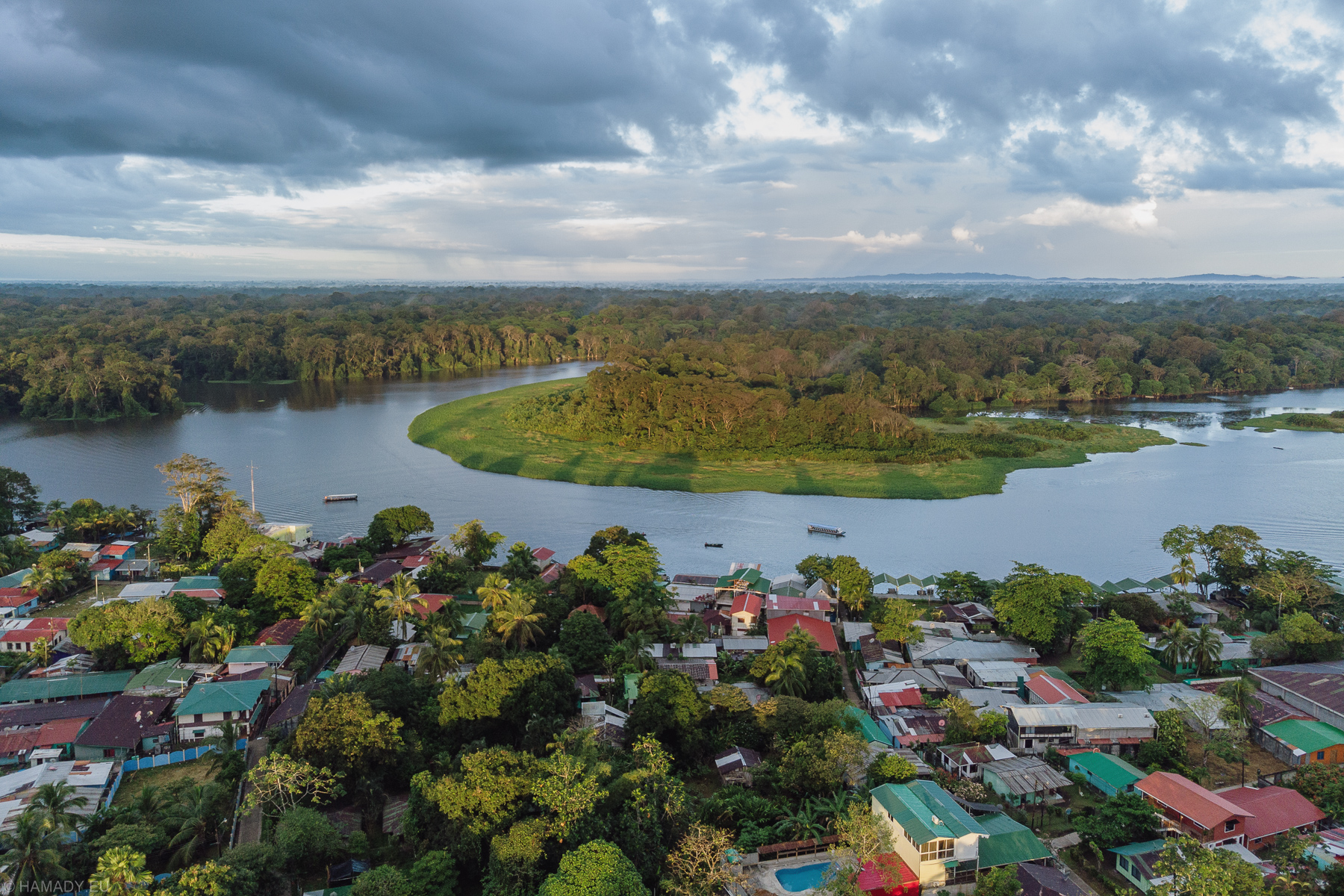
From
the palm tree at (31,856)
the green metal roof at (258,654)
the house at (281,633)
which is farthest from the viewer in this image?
the house at (281,633)

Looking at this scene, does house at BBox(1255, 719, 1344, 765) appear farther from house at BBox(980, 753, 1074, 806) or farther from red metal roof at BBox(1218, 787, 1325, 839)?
house at BBox(980, 753, 1074, 806)

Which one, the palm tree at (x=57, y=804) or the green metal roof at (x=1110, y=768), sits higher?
the palm tree at (x=57, y=804)

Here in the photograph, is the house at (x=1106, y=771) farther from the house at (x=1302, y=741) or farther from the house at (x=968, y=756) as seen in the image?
the house at (x=1302, y=741)

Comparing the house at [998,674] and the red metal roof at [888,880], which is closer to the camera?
the red metal roof at [888,880]

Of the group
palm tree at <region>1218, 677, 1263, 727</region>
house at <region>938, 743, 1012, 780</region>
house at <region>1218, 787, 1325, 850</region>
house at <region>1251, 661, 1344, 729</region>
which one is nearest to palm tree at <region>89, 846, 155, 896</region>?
house at <region>938, 743, 1012, 780</region>

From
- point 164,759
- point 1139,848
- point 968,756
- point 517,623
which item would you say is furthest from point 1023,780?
point 164,759

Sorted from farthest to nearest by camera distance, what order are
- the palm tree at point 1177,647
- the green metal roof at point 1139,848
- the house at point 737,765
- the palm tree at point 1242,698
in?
the palm tree at point 1177,647 → the palm tree at point 1242,698 → the house at point 737,765 → the green metal roof at point 1139,848

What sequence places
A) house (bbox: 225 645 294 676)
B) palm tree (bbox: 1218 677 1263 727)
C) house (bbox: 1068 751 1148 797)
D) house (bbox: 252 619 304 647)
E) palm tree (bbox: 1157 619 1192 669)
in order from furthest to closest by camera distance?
house (bbox: 252 619 304 647)
palm tree (bbox: 1157 619 1192 669)
house (bbox: 225 645 294 676)
palm tree (bbox: 1218 677 1263 727)
house (bbox: 1068 751 1148 797)

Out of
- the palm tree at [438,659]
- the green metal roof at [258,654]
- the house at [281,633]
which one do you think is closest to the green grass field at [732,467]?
the house at [281,633]
